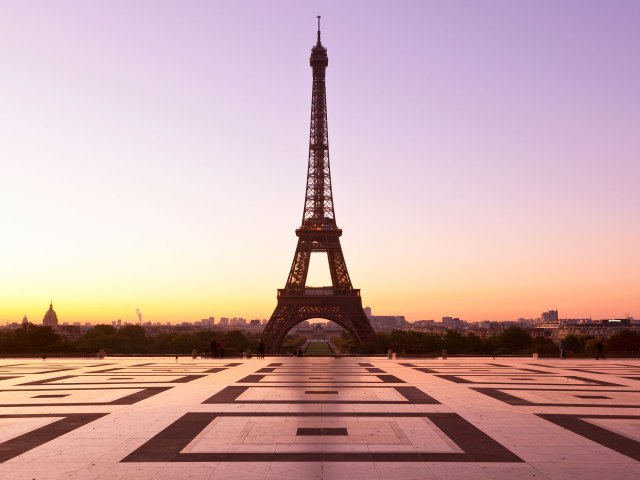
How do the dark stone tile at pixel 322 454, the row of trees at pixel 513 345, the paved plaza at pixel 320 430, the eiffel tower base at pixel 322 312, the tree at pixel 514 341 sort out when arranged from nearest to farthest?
the paved plaza at pixel 320 430, the dark stone tile at pixel 322 454, the eiffel tower base at pixel 322 312, the row of trees at pixel 513 345, the tree at pixel 514 341

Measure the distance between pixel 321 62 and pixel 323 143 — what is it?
10.2 metres

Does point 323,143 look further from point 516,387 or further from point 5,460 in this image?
point 5,460

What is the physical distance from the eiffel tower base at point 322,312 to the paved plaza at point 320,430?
48.4 meters

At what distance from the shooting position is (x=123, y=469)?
9406 millimetres

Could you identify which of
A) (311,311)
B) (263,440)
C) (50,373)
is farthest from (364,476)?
(311,311)

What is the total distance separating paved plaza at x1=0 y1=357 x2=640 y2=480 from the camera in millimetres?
9469

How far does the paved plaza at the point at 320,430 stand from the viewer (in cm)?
947

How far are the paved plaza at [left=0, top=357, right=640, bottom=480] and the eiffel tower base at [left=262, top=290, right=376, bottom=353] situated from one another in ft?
159

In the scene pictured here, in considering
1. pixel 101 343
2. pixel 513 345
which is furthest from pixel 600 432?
pixel 101 343

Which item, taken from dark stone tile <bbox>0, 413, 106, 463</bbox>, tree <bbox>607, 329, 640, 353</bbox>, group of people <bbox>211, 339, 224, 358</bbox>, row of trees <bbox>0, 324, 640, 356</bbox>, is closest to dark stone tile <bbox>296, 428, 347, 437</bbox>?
dark stone tile <bbox>0, 413, 106, 463</bbox>

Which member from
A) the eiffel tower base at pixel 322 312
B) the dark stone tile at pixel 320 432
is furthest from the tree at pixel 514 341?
the dark stone tile at pixel 320 432

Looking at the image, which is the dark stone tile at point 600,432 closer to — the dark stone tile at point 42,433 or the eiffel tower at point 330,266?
the dark stone tile at point 42,433

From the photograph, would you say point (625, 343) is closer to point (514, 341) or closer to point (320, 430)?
point (514, 341)

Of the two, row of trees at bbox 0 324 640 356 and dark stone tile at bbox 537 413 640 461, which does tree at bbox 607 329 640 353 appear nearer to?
row of trees at bbox 0 324 640 356
